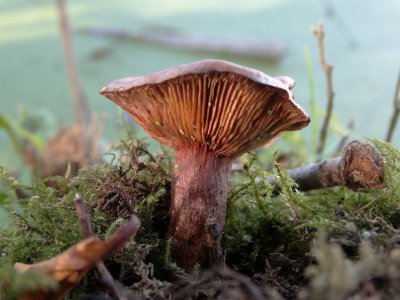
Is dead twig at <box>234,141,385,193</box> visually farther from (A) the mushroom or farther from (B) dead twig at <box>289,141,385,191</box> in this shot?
(A) the mushroom

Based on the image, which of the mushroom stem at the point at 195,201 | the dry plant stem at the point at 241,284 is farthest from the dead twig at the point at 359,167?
the dry plant stem at the point at 241,284

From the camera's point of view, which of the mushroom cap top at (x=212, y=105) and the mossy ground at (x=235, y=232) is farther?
the mushroom cap top at (x=212, y=105)

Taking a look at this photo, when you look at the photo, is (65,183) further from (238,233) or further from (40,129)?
(40,129)

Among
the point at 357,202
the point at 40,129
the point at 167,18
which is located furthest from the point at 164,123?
the point at 167,18

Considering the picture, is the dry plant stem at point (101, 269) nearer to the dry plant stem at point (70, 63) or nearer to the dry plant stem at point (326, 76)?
the dry plant stem at point (326, 76)

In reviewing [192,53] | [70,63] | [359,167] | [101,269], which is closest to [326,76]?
[359,167]

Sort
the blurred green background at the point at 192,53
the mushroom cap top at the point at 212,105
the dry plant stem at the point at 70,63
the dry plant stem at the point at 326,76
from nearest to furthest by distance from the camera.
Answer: the mushroom cap top at the point at 212,105 < the dry plant stem at the point at 326,76 < the dry plant stem at the point at 70,63 < the blurred green background at the point at 192,53
